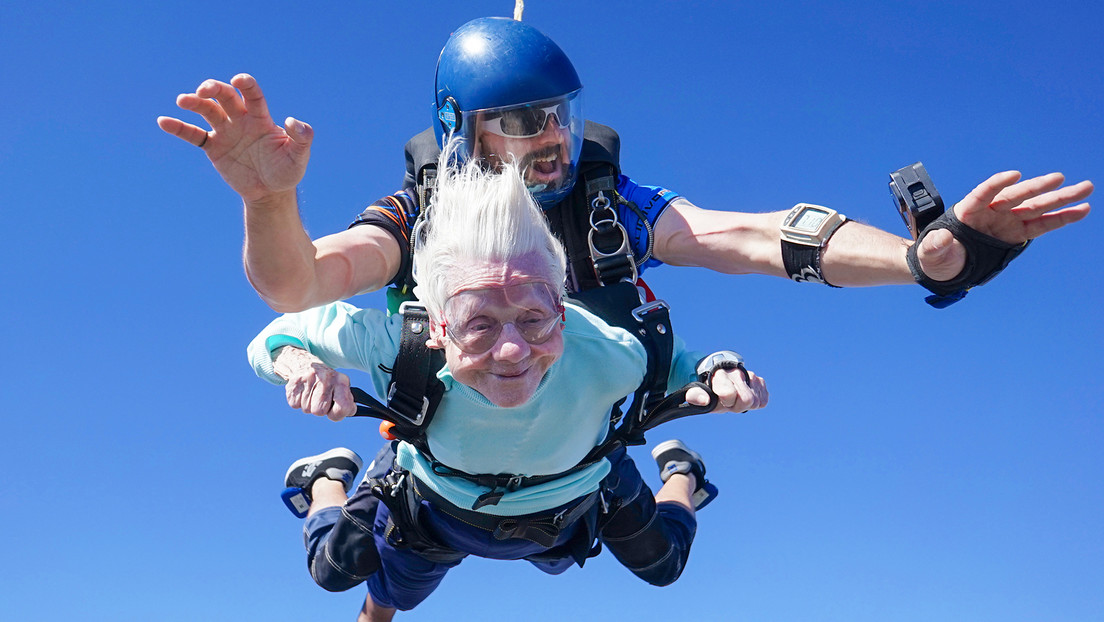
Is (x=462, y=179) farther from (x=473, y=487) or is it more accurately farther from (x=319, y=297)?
(x=473, y=487)

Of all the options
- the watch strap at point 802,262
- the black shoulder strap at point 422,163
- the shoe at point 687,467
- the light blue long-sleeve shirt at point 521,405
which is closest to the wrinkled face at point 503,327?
the light blue long-sleeve shirt at point 521,405

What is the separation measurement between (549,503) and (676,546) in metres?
1.41

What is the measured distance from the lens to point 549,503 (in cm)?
495

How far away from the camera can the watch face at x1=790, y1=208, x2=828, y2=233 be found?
4758 mm

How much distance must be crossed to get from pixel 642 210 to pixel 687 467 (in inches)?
86.6

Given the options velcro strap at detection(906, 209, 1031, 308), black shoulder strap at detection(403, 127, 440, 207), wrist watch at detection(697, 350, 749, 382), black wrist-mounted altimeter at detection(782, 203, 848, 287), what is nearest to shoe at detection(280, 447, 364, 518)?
black shoulder strap at detection(403, 127, 440, 207)

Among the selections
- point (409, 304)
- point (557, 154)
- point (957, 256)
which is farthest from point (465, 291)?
point (957, 256)

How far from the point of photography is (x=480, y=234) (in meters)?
4.06

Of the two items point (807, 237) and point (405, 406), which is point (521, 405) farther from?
point (807, 237)

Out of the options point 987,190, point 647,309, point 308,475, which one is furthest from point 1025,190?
point 308,475

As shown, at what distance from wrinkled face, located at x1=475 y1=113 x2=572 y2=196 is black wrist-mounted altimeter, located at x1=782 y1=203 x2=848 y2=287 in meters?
1.07

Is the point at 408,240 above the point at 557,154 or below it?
below

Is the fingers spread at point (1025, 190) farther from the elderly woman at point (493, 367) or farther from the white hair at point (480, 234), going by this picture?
the white hair at point (480, 234)

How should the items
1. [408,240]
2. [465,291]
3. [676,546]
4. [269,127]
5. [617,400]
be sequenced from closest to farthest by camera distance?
[269,127]
[465,291]
[617,400]
[408,240]
[676,546]
